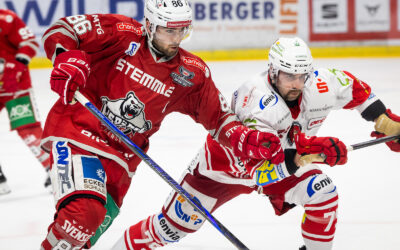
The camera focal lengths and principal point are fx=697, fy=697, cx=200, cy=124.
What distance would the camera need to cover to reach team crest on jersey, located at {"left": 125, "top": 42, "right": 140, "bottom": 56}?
3076 millimetres

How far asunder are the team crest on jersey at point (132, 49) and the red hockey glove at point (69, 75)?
0.27m

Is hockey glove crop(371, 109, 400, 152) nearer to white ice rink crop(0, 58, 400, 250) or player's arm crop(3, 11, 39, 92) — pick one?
white ice rink crop(0, 58, 400, 250)

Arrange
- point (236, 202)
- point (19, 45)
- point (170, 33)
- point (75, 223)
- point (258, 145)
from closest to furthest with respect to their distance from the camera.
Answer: point (75, 223) < point (258, 145) < point (170, 33) < point (236, 202) < point (19, 45)

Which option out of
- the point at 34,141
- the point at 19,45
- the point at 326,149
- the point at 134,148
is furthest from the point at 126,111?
the point at 19,45

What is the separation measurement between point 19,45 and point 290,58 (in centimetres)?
260

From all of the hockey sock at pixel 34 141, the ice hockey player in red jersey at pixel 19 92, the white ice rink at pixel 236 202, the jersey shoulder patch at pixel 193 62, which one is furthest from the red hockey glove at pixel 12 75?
the jersey shoulder patch at pixel 193 62

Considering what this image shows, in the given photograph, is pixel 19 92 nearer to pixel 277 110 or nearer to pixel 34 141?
pixel 34 141

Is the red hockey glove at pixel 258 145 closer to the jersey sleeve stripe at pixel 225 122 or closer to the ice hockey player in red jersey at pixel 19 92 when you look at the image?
the jersey sleeve stripe at pixel 225 122

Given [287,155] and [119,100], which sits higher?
[119,100]

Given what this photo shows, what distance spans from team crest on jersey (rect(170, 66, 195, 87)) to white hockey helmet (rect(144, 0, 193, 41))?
0.61ft

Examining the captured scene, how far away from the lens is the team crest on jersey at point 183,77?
3.11 meters

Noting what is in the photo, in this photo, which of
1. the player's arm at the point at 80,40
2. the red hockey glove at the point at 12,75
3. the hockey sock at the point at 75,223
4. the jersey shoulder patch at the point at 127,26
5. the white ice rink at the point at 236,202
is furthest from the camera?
the red hockey glove at the point at 12,75

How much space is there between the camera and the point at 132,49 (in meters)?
3.08

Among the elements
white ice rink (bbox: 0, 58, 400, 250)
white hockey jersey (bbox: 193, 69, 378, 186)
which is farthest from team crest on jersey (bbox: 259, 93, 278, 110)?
white ice rink (bbox: 0, 58, 400, 250)
